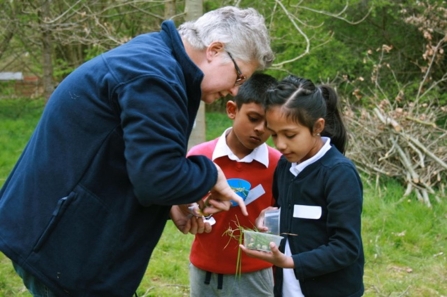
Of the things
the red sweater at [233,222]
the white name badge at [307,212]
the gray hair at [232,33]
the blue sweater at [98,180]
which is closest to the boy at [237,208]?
the red sweater at [233,222]

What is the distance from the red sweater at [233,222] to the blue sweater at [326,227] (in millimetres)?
253

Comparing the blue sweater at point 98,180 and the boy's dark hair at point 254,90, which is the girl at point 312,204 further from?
the blue sweater at point 98,180

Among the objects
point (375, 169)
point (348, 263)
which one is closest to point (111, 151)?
point (348, 263)

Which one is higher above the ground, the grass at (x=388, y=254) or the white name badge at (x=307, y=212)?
the white name badge at (x=307, y=212)

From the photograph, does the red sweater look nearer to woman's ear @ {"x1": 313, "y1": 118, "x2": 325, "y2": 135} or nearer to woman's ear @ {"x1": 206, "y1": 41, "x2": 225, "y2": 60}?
woman's ear @ {"x1": 313, "y1": 118, "x2": 325, "y2": 135}

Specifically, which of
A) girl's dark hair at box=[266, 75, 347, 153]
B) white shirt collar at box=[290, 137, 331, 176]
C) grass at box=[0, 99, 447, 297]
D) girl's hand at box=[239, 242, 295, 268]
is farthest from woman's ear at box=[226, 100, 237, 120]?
grass at box=[0, 99, 447, 297]

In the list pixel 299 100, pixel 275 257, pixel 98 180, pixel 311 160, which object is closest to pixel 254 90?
pixel 299 100

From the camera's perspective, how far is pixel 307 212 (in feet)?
8.41

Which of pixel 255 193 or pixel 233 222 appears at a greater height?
pixel 255 193

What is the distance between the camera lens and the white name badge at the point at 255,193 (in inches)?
116

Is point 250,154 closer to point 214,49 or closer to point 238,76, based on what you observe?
point 238,76

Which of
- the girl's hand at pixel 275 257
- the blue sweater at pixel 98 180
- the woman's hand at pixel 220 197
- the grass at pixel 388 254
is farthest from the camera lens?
the grass at pixel 388 254

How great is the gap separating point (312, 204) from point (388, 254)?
304 centimetres

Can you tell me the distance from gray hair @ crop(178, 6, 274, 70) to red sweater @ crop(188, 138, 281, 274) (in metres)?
0.77
